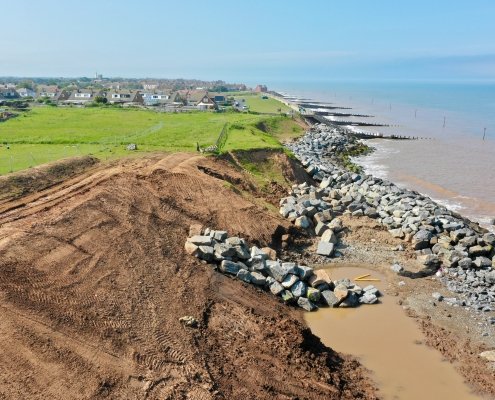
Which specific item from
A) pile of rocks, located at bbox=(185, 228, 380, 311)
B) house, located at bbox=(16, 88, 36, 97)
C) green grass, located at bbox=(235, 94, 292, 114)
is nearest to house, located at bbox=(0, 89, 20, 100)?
house, located at bbox=(16, 88, 36, 97)

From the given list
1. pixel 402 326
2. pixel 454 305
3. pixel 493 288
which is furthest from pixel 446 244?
pixel 402 326

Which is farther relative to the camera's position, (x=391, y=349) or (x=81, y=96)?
(x=81, y=96)

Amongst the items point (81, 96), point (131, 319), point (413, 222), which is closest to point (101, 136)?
point (413, 222)

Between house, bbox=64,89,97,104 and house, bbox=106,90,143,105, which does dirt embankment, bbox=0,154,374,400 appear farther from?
house, bbox=64,89,97,104

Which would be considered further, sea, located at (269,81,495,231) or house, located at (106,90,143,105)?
house, located at (106,90,143,105)

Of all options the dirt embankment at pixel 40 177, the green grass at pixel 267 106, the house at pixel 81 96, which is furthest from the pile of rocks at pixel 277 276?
the house at pixel 81 96

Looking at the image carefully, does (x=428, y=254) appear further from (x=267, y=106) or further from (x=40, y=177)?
(x=267, y=106)
